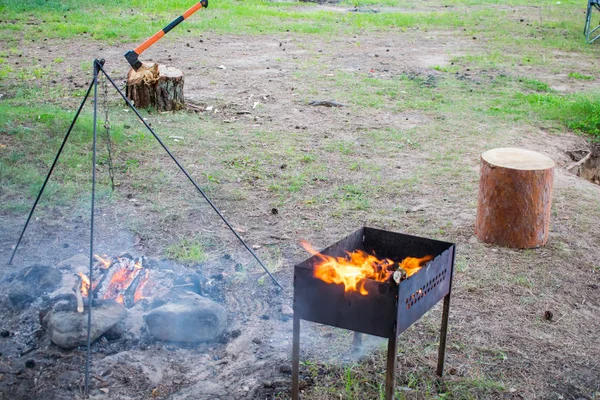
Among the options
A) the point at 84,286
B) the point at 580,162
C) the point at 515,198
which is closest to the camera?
the point at 84,286

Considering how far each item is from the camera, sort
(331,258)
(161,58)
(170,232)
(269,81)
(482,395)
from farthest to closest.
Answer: (161,58), (269,81), (170,232), (482,395), (331,258)

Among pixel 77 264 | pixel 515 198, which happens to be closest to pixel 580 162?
pixel 515 198

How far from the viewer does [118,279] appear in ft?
15.7

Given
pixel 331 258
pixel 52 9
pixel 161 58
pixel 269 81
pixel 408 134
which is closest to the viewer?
pixel 331 258

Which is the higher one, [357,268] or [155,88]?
[155,88]

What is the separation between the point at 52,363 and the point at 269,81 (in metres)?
8.45

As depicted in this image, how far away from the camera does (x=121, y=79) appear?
36.1ft

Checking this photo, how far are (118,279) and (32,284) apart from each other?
61 cm

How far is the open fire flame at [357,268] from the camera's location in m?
3.38

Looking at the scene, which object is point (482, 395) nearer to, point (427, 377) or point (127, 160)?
point (427, 377)

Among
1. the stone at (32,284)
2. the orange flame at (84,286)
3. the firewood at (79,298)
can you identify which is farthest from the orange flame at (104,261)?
the firewood at (79,298)

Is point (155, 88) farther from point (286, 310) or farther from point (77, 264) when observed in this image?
point (286, 310)

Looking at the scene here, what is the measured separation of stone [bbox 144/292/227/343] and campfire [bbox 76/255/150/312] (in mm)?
389

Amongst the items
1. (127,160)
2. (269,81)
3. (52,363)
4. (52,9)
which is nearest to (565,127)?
(269,81)
